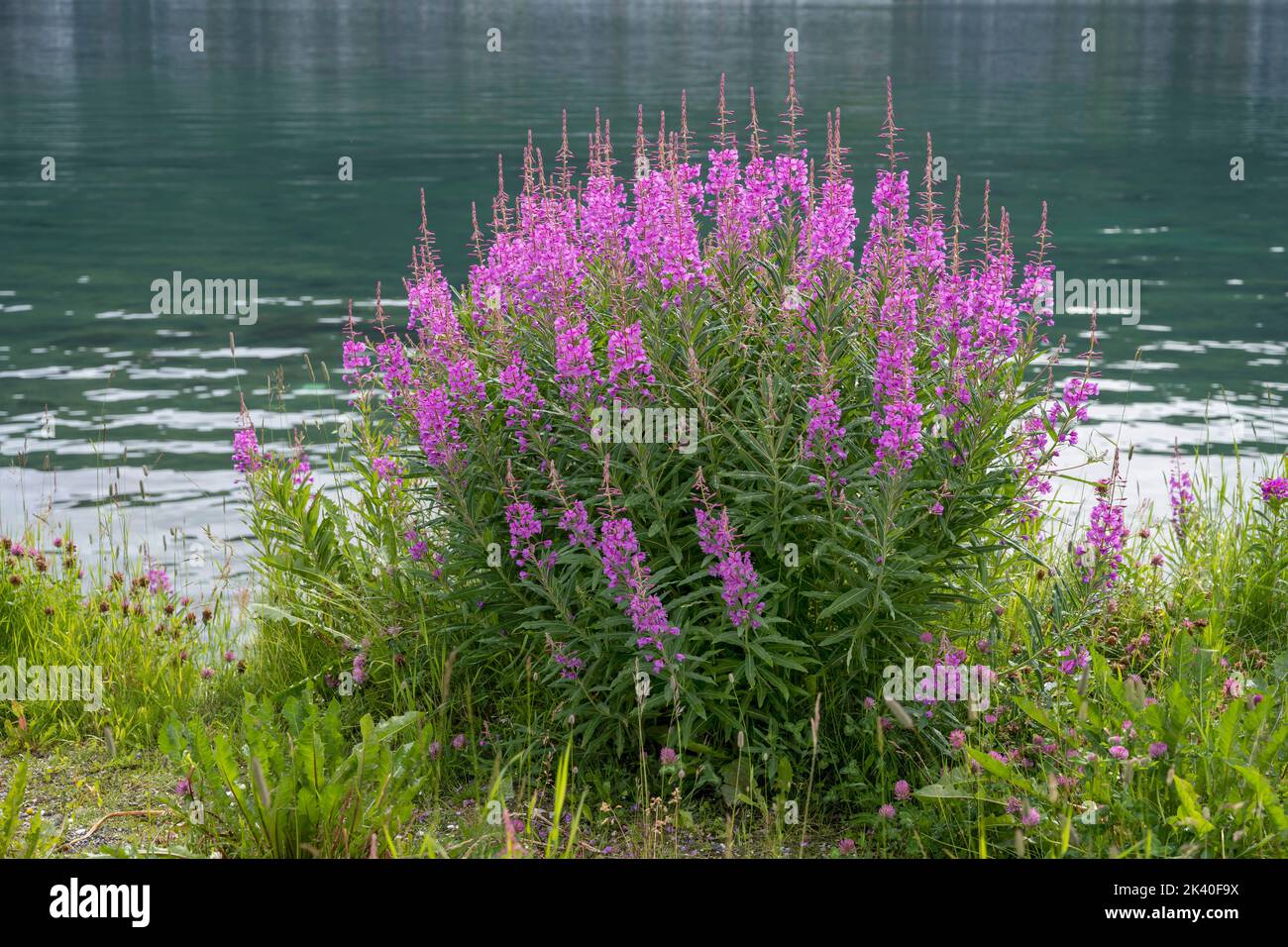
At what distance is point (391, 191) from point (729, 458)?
24723 mm

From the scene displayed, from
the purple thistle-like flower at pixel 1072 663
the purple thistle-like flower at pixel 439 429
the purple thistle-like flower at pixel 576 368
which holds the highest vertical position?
the purple thistle-like flower at pixel 576 368

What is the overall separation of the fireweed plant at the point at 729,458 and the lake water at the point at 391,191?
3265 millimetres

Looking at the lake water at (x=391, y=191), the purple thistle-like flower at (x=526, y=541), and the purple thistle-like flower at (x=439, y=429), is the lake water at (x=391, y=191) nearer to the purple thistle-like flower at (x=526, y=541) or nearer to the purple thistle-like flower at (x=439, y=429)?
the purple thistle-like flower at (x=439, y=429)

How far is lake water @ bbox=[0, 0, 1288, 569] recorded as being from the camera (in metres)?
13.8

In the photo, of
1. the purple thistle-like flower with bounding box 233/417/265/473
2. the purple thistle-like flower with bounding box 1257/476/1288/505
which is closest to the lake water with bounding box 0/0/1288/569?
the purple thistle-like flower with bounding box 233/417/265/473

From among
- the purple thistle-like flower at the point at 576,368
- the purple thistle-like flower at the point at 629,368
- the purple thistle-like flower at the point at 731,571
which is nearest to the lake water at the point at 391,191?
the purple thistle-like flower at the point at 576,368

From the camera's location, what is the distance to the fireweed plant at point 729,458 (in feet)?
17.1

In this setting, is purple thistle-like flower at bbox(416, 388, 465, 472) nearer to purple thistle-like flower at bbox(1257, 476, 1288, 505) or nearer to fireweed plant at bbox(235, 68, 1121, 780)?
fireweed plant at bbox(235, 68, 1121, 780)

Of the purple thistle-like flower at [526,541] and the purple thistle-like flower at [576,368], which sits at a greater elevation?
the purple thistle-like flower at [576,368]

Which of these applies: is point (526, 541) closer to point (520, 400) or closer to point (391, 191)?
point (520, 400)

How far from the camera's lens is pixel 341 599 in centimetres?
693

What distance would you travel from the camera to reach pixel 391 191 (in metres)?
28.8

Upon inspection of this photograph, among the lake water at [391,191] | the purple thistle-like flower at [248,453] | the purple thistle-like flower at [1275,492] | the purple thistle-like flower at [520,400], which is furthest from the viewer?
the lake water at [391,191]

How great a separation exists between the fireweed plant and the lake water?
3.27m
